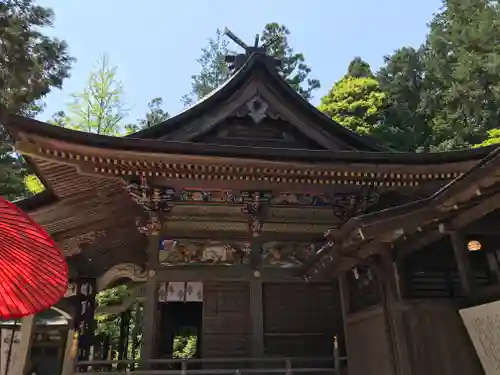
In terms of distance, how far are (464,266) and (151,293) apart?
5366 mm

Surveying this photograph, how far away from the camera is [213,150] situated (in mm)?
7336

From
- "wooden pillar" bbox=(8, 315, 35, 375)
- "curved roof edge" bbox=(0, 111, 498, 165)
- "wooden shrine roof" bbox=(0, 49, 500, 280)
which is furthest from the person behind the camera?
"wooden pillar" bbox=(8, 315, 35, 375)

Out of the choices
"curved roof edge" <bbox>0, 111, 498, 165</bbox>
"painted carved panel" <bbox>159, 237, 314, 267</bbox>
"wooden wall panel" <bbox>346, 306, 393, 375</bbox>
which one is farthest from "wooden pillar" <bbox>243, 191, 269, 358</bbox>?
"wooden wall panel" <bbox>346, 306, 393, 375</bbox>

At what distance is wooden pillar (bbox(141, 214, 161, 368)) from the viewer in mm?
7711

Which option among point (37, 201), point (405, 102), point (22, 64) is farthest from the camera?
point (405, 102)

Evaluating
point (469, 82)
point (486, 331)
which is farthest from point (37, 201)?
point (469, 82)

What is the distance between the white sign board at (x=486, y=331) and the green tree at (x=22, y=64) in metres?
18.7

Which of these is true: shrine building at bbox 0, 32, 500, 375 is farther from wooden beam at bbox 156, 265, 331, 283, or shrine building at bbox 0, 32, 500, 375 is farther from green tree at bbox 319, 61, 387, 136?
green tree at bbox 319, 61, 387, 136

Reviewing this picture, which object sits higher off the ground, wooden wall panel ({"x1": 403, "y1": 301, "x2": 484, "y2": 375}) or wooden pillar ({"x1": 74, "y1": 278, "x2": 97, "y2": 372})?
wooden pillar ({"x1": 74, "y1": 278, "x2": 97, "y2": 372})

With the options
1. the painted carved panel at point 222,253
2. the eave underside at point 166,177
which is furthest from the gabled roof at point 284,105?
the painted carved panel at point 222,253

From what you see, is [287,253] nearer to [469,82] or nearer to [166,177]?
[166,177]

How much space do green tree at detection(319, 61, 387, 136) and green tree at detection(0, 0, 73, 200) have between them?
59.0 feet

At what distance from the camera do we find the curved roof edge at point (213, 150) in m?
6.57

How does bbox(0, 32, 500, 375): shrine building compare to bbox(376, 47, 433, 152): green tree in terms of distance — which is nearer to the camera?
bbox(0, 32, 500, 375): shrine building
